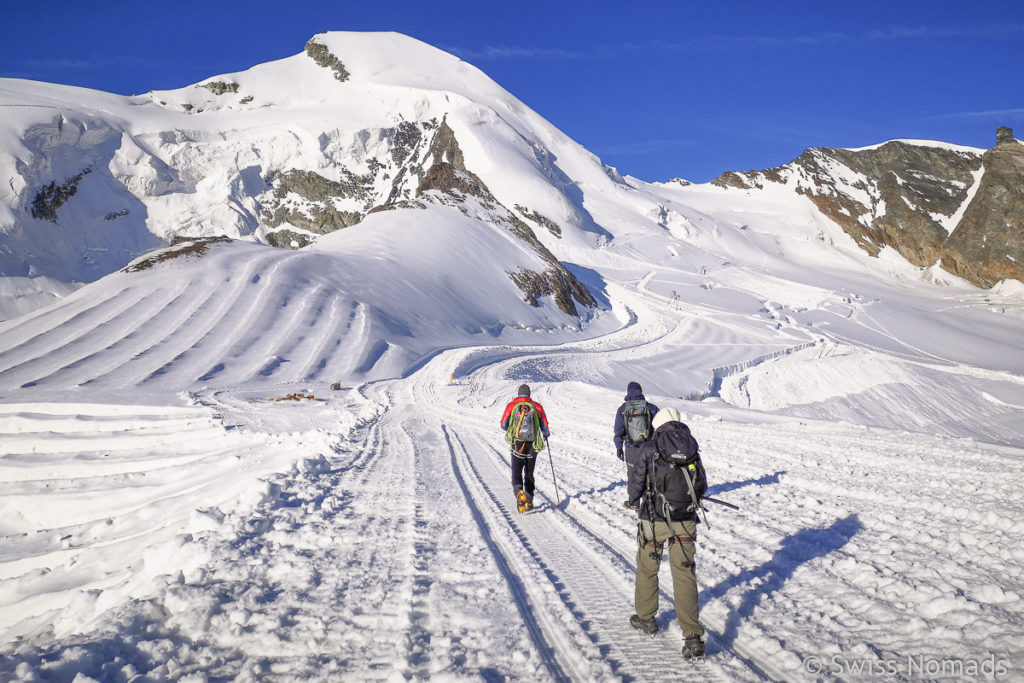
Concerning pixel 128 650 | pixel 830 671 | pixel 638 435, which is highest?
pixel 638 435

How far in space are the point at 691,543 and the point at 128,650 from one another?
154 inches

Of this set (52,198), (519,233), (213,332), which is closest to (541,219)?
(519,233)

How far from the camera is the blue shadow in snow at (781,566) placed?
431 centimetres

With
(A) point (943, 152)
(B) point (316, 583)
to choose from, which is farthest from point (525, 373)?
(A) point (943, 152)

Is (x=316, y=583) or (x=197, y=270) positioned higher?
(x=197, y=270)

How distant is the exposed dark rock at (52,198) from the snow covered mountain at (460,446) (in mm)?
581

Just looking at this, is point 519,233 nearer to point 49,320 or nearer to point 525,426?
point 49,320

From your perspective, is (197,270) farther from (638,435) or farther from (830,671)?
(830,671)

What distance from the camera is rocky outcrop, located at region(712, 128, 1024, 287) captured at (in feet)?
236

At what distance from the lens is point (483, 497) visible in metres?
7.71

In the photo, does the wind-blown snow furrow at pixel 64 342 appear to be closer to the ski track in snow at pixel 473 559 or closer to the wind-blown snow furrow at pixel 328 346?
the wind-blown snow furrow at pixel 328 346

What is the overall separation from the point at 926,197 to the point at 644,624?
11137 cm

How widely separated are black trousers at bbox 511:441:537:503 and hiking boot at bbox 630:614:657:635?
10.5 ft

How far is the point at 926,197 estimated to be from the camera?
8819 centimetres
